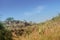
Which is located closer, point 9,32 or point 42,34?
point 42,34

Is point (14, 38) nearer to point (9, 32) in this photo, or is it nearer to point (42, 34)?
point (9, 32)

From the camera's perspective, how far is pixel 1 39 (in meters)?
10.3

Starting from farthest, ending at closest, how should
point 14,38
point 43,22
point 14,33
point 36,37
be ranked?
point 43,22 → point 14,33 → point 14,38 → point 36,37

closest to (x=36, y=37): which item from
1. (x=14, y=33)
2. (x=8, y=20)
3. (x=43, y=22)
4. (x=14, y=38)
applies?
(x=14, y=38)

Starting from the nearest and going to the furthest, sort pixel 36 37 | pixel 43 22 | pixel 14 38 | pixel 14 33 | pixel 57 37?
pixel 57 37 < pixel 36 37 < pixel 14 38 < pixel 14 33 < pixel 43 22

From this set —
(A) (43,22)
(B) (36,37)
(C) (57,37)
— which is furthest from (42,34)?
(A) (43,22)

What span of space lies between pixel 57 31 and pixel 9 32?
10.0ft

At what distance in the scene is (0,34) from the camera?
10.4m

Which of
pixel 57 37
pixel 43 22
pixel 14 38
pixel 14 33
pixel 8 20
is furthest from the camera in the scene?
pixel 8 20

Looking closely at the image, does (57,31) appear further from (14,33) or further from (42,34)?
(14,33)

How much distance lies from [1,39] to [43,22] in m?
3.58

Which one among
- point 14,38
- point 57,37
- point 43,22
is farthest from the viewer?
point 43,22

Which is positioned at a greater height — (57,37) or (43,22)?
(43,22)

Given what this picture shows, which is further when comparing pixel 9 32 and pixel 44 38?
pixel 9 32
